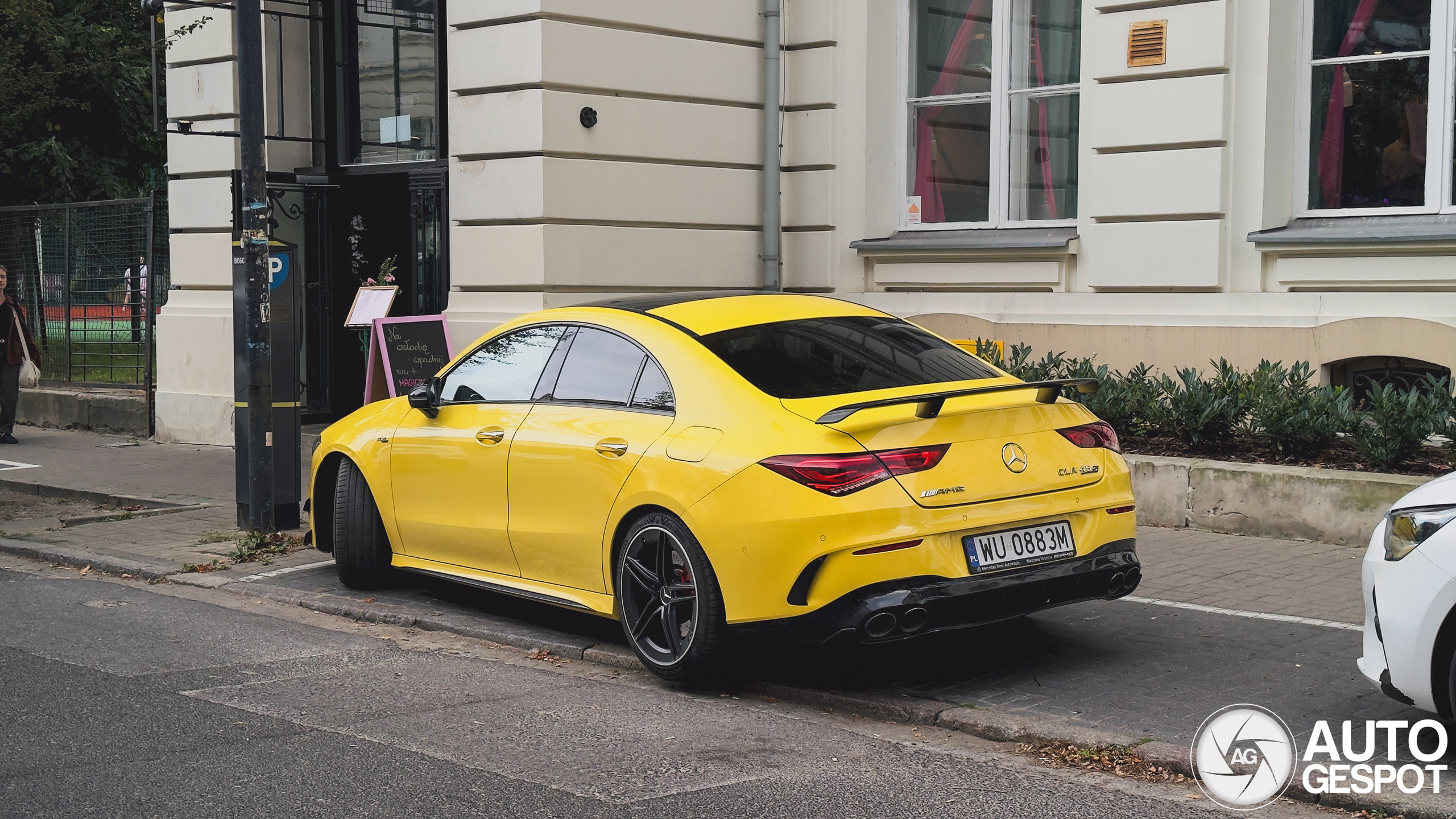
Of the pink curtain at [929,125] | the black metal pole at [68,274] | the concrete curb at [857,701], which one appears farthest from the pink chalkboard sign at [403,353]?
the black metal pole at [68,274]

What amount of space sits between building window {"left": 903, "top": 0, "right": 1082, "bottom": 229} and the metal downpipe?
3.89 feet

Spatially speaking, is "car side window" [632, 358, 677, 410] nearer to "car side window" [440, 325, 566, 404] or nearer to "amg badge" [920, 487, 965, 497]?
"car side window" [440, 325, 566, 404]

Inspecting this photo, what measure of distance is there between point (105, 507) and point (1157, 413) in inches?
313

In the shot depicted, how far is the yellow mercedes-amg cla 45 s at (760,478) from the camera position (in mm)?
5562

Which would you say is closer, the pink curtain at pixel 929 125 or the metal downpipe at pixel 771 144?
the pink curtain at pixel 929 125

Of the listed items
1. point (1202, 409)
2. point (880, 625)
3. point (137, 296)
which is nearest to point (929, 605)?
point (880, 625)

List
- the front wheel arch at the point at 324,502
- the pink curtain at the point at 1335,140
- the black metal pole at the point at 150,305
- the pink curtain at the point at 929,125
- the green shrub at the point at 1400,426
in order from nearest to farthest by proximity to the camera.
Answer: the front wheel arch at the point at 324,502
the green shrub at the point at 1400,426
the pink curtain at the point at 1335,140
the pink curtain at the point at 929,125
the black metal pole at the point at 150,305

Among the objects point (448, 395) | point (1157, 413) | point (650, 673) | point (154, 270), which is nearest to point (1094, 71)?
point (1157, 413)

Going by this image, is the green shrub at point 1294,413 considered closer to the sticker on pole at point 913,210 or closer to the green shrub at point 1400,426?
the green shrub at point 1400,426

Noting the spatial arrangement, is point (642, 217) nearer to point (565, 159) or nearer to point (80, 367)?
point (565, 159)

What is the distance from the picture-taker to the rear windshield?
20.2 ft

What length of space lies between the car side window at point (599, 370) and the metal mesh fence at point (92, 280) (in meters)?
10.2

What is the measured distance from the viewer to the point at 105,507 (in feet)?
38.4

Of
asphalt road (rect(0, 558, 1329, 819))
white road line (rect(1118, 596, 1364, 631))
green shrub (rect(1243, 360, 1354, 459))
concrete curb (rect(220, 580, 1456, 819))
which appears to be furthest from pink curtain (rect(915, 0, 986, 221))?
asphalt road (rect(0, 558, 1329, 819))
